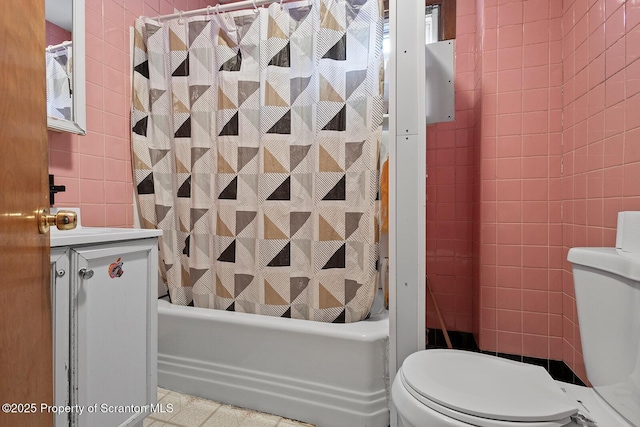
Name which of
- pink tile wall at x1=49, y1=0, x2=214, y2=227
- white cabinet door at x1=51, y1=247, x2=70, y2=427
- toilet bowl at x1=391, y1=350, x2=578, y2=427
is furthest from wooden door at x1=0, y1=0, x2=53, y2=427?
pink tile wall at x1=49, y1=0, x2=214, y2=227

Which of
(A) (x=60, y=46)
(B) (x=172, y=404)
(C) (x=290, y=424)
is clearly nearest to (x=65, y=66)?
(A) (x=60, y=46)

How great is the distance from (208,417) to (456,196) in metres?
1.66

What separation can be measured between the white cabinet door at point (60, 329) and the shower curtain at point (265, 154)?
704 mm

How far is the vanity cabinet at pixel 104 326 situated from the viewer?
86 centimetres

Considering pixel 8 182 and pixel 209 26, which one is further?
pixel 209 26

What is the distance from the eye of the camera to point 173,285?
1589 millimetres

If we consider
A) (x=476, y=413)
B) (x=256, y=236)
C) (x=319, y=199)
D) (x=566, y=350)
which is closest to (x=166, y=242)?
(x=256, y=236)

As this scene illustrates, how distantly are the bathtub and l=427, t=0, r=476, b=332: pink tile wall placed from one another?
60 centimetres

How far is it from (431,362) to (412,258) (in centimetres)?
36

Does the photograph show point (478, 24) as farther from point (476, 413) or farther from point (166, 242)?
point (166, 242)

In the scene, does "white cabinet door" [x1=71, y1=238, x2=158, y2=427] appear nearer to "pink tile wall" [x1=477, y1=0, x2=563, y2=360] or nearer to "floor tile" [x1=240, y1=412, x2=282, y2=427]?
"floor tile" [x1=240, y1=412, x2=282, y2=427]

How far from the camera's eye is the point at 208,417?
1.31m

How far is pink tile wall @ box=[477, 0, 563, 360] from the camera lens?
1502 mm

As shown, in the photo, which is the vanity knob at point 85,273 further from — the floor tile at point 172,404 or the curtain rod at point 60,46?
the curtain rod at point 60,46
